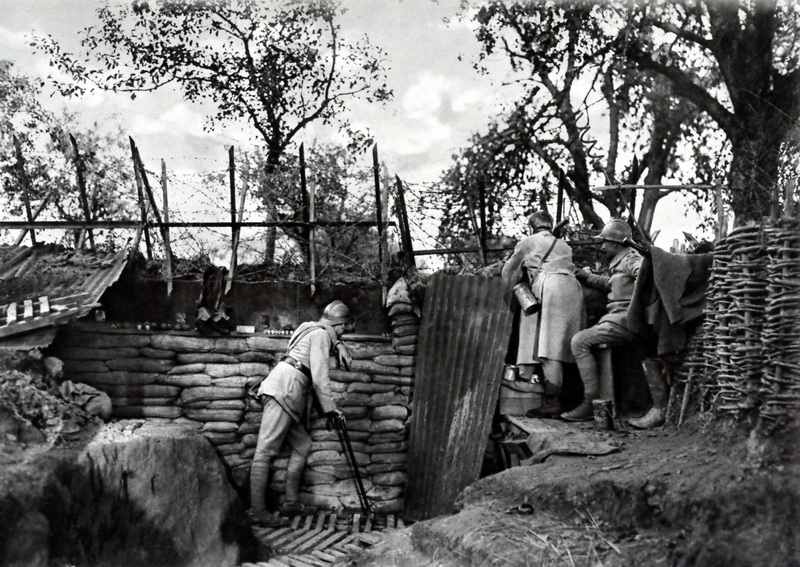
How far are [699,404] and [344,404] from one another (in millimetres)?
3096

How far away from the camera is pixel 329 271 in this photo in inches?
288

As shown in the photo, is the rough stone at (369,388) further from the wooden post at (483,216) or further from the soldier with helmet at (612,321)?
the wooden post at (483,216)

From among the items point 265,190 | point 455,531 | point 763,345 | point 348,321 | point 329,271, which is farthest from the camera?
point 265,190

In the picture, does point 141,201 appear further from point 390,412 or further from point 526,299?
point 526,299

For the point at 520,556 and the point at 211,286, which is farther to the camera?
the point at 211,286

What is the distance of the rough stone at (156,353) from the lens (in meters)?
6.61

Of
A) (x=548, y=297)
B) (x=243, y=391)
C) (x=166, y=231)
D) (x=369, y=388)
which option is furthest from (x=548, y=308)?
(x=166, y=231)

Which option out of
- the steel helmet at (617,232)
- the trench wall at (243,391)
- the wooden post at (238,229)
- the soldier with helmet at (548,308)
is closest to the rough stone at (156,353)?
the trench wall at (243,391)

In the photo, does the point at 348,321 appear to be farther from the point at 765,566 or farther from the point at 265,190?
the point at 765,566

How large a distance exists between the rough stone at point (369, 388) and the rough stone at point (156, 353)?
5.40 ft

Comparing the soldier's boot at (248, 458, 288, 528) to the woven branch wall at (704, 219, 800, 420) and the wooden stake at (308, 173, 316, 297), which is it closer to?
the wooden stake at (308, 173, 316, 297)

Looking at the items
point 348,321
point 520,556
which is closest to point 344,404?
point 348,321

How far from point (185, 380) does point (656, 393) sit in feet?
13.2

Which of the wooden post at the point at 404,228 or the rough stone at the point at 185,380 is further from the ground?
the wooden post at the point at 404,228
